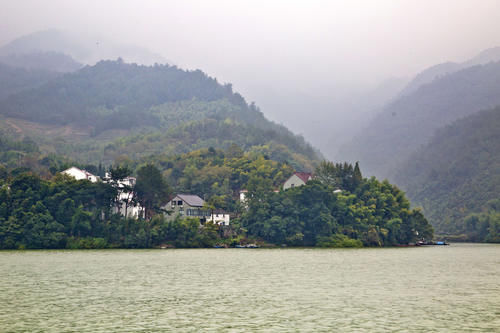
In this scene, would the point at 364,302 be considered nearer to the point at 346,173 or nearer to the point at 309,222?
the point at 309,222

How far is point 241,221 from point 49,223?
4332 centimetres

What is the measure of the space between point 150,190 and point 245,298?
280 ft

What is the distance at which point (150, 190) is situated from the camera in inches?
4993

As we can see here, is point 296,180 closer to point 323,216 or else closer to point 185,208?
point 323,216

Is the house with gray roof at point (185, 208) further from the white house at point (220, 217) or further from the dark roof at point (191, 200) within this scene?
the white house at point (220, 217)

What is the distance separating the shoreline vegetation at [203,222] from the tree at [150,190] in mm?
223

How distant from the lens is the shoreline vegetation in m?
111

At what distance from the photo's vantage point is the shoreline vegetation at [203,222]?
110562 millimetres

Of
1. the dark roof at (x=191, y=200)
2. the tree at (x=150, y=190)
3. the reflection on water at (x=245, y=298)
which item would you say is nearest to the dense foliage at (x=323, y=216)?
the dark roof at (x=191, y=200)

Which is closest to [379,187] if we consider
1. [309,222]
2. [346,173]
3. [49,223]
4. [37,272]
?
[346,173]

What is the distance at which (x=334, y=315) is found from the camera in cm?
3653

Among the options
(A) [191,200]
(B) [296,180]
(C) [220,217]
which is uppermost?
(B) [296,180]

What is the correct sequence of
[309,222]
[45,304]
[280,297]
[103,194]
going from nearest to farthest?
[45,304] < [280,297] < [103,194] < [309,222]

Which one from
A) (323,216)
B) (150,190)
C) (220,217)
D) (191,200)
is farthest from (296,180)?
(150,190)
